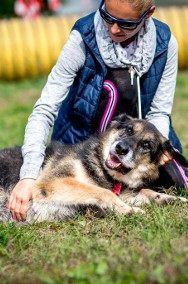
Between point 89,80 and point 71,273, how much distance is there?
2180mm

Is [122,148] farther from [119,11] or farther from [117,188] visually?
[119,11]

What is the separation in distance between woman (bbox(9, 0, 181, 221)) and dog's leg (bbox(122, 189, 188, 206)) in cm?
27

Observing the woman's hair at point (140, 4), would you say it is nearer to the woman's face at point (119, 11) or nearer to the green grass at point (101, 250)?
the woman's face at point (119, 11)

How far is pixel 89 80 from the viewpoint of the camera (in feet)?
15.5

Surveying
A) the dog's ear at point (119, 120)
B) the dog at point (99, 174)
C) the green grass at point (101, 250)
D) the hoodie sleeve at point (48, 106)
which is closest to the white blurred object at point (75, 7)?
the hoodie sleeve at point (48, 106)

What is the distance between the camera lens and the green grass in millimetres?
2889

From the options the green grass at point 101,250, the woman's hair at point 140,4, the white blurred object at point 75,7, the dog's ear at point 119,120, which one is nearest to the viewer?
the green grass at point 101,250

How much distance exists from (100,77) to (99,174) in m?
0.88

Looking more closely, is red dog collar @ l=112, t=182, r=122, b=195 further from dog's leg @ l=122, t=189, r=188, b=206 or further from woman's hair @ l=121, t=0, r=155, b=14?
woman's hair @ l=121, t=0, r=155, b=14

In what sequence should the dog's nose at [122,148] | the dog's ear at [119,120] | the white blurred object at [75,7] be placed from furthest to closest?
the white blurred object at [75,7], the dog's ear at [119,120], the dog's nose at [122,148]

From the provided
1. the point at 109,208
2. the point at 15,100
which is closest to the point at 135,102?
the point at 109,208

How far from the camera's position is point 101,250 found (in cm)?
338

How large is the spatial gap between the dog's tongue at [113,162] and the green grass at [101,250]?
15.7 inches

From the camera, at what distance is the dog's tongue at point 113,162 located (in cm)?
418
